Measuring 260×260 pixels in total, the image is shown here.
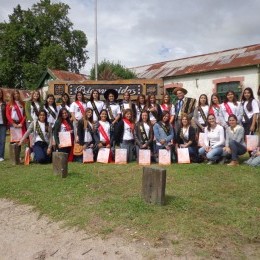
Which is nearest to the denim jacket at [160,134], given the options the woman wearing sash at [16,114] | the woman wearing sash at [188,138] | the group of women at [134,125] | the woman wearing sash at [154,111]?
the group of women at [134,125]

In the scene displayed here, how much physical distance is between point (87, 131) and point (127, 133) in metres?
0.98

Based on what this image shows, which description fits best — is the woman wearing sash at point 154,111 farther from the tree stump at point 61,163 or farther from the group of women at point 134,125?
the tree stump at point 61,163

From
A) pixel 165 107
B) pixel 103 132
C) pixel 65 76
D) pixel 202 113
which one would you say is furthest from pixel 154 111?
pixel 65 76

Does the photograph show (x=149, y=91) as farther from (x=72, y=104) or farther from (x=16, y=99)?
(x=16, y=99)

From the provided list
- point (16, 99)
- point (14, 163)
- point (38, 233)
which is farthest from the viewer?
point (16, 99)

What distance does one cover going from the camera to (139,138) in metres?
8.63

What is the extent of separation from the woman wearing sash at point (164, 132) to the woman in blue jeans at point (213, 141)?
828 millimetres

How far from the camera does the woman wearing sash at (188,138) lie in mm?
8414

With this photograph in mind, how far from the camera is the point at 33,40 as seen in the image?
3959cm

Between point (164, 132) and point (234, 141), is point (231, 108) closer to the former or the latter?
point (234, 141)

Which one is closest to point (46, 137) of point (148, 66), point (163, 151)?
point (163, 151)

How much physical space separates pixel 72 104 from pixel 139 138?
Result: 2042 mm

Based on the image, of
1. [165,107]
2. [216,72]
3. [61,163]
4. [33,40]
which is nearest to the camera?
[61,163]

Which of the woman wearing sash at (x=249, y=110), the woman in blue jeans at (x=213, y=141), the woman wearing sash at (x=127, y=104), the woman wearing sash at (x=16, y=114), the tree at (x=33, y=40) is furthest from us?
the tree at (x=33, y=40)
